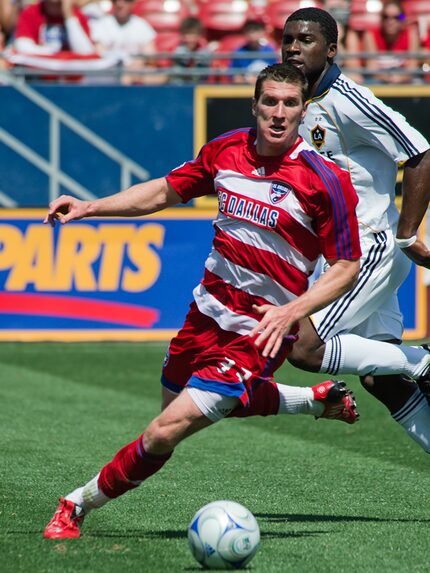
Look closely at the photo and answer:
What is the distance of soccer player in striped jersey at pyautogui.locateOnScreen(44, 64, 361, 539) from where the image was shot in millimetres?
5137

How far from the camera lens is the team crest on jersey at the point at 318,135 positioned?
248 inches

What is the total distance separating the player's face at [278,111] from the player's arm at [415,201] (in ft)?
3.52

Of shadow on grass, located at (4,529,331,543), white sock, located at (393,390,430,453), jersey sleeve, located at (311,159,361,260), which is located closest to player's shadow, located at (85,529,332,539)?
shadow on grass, located at (4,529,331,543)

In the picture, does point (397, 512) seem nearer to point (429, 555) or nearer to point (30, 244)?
point (429, 555)

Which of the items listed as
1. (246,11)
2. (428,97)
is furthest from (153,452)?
(246,11)

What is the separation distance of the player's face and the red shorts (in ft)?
2.81

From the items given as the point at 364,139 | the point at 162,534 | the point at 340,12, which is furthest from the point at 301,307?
the point at 340,12

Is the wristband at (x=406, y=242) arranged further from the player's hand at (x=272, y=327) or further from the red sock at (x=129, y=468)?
the red sock at (x=129, y=468)

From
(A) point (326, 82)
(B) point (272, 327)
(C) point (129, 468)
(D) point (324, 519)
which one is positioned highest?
(A) point (326, 82)

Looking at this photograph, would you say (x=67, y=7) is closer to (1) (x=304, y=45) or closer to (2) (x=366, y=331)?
(1) (x=304, y=45)

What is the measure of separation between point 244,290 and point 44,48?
9.73 m

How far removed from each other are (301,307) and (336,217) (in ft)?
1.53

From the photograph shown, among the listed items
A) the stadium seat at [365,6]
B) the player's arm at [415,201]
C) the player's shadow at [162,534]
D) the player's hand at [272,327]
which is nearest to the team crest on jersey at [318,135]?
the player's arm at [415,201]

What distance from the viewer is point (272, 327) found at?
4.80m
